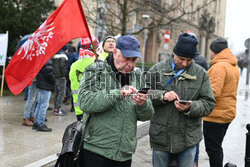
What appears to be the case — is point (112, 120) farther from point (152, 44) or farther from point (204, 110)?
point (152, 44)

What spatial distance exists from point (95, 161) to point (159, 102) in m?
0.89

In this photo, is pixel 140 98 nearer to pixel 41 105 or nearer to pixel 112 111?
pixel 112 111

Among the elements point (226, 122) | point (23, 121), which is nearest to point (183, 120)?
point (226, 122)

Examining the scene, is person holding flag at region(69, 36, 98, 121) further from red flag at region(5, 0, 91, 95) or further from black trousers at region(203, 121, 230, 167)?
black trousers at region(203, 121, 230, 167)

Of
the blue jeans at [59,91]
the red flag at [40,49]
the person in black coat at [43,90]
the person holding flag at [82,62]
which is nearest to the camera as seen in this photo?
the red flag at [40,49]

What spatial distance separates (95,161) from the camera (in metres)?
2.57

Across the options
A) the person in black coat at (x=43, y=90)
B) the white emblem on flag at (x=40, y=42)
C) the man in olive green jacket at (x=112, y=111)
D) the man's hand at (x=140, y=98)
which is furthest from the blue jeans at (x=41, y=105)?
the man's hand at (x=140, y=98)

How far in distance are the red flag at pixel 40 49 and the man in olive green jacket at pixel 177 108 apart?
4.69ft

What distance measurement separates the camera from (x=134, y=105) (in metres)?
2.61

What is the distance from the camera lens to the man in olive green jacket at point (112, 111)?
2.52 metres

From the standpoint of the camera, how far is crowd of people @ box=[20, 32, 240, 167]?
2.52 meters

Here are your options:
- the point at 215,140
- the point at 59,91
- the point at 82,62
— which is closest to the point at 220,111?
the point at 215,140

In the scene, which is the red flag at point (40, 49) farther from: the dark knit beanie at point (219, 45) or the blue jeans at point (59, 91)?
the blue jeans at point (59, 91)

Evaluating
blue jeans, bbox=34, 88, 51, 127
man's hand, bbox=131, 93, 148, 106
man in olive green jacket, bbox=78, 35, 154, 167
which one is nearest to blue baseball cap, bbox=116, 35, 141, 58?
man in olive green jacket, bbox=78, 35, 154, 167
